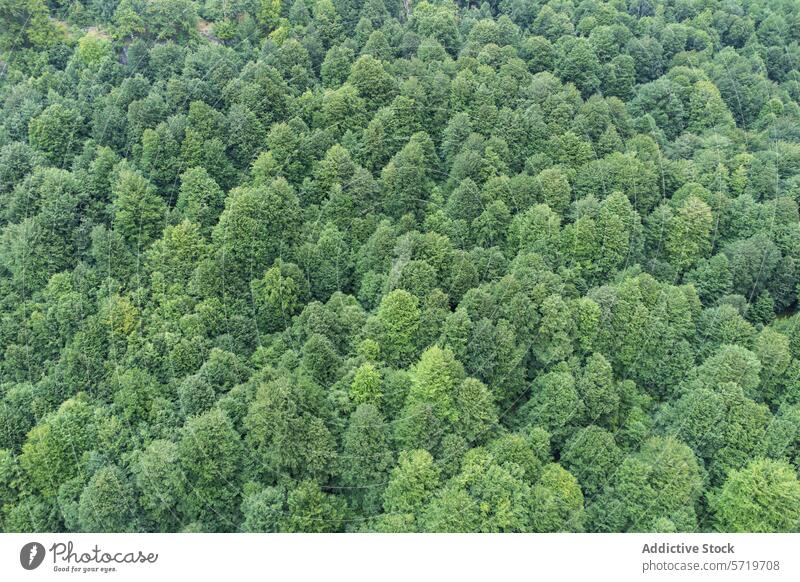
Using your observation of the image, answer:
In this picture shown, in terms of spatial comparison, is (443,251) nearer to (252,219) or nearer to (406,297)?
(406,297)

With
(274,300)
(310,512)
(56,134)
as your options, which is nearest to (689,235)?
(274,300)

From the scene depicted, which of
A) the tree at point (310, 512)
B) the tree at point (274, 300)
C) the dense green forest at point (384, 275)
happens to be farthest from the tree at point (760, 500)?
the tree at point (274, 300)

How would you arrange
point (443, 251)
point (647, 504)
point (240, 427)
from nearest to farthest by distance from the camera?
point (647, 504) → point (240, 427) → point (443, 251)

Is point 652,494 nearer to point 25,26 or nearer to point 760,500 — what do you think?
point 760,500

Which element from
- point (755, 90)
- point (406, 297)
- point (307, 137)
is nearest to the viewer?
point (406, 297)

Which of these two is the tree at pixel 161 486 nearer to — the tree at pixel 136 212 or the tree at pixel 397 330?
the tree at pixel 397 330

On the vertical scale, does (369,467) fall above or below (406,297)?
below

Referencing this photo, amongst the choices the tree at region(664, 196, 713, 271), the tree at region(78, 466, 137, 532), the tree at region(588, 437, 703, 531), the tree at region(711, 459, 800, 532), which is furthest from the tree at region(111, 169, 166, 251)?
the tree at region(711, 459, 800, 532)

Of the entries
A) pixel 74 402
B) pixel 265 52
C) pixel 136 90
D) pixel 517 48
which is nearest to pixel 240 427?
pixel 74 402
